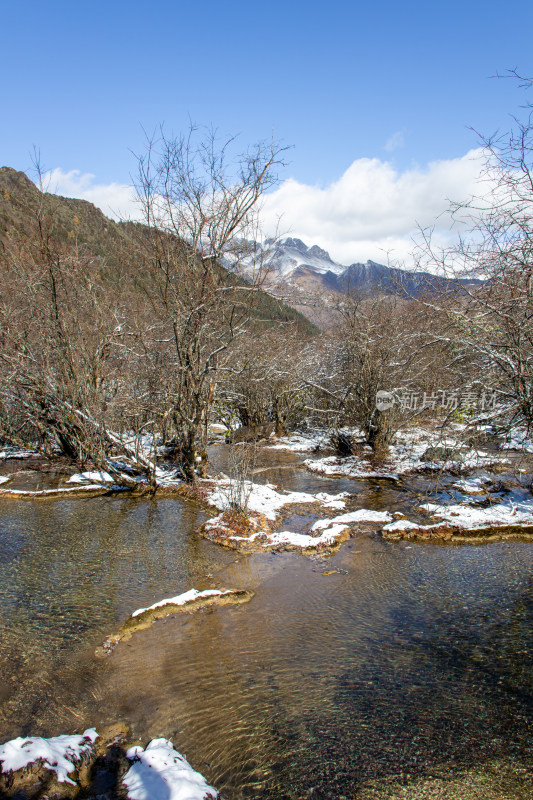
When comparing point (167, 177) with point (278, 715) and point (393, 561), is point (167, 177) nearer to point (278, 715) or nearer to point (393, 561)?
point (393, 561)

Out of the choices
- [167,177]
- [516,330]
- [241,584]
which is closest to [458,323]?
[516,330]

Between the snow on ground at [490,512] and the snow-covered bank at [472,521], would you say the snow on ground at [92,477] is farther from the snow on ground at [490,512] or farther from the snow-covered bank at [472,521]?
the snow on ground at [490,512]

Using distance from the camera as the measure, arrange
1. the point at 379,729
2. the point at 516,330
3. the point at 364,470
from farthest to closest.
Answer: the point at 364,470
the point at 516,330
the point at 379,729

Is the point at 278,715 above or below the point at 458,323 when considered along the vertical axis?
below

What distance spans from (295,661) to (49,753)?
8.19 feet

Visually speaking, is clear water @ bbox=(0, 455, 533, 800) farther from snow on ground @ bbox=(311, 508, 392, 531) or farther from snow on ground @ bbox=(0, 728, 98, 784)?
snow on ground @ bbox=(311, 508, 392, 531)

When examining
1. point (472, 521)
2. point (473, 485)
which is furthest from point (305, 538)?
point (473, 485)

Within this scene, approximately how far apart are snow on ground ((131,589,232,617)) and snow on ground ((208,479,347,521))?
2973mm

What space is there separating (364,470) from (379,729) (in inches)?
368

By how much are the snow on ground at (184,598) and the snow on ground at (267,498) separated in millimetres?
2973

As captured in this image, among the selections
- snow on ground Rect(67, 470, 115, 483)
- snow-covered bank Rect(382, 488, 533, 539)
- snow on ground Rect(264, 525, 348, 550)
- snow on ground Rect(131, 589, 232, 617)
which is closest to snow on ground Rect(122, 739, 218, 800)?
snow on ground Rect(131, 589, 232, 617)

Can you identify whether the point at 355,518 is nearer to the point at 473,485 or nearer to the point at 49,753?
the point at 473,485

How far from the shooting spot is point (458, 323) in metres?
6.88

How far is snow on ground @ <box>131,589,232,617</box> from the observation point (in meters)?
6.05
